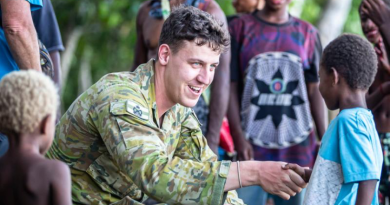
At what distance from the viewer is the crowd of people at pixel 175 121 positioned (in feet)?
8.54

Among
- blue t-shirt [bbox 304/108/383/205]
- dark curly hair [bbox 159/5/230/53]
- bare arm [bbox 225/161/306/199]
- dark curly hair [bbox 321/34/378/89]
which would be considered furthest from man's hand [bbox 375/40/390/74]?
Answer: bare arm [bbox 225/161/306/199]

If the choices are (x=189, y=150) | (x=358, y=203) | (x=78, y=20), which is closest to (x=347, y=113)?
(x=358, y=203)

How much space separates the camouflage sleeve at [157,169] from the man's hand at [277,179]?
17cm

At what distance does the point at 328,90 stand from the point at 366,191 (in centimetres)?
67

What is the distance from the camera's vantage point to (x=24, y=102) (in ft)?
8.36

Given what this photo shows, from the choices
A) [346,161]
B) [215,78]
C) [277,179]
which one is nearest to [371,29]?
[215,78]

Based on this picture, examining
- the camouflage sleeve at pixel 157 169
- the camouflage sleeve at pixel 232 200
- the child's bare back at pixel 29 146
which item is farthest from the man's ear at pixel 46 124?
the camouflage sleeve at pixel 232 200

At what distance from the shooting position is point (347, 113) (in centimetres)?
369

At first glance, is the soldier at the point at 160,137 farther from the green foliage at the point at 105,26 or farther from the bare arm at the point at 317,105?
the green foliage at the point at 105,26

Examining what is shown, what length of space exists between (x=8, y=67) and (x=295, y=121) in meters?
2.51

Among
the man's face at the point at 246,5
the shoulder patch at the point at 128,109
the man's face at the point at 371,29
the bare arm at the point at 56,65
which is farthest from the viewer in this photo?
the man's face at the point at 246,5

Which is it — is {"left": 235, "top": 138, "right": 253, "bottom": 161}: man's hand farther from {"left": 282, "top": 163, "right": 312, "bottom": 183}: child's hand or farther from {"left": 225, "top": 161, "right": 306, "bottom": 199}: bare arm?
{"left": 225, "top": 161, "right": 306, "bottom": 199}: bare arm

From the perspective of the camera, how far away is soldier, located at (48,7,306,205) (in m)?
2.96

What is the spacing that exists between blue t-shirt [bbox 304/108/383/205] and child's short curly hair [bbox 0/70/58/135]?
161 centimetres
